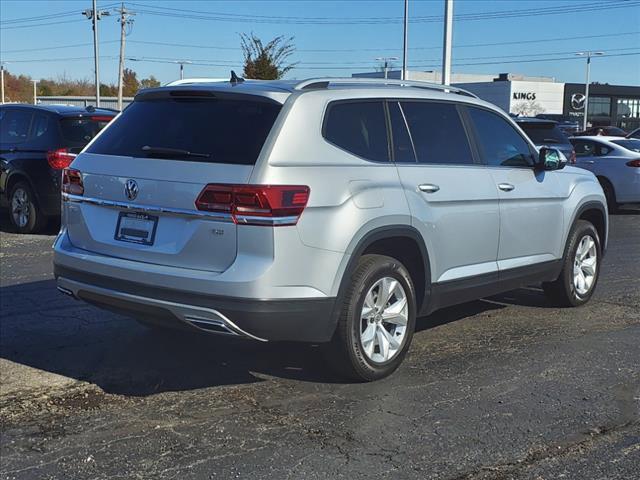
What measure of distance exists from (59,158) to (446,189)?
669 cm

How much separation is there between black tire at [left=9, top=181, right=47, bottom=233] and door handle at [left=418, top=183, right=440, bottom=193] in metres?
7.04

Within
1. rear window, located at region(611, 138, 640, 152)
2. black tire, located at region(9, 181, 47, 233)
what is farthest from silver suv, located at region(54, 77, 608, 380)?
rear window, located at region(611, 138, 640, 152)

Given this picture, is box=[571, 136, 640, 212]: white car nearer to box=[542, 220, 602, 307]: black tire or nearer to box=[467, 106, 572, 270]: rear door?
box=[542, 220, 602, 307]: black tire

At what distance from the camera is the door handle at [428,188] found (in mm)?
5051

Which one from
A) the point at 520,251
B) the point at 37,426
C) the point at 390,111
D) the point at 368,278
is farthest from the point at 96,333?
the point at 520,251

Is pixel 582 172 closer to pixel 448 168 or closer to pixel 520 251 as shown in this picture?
pixel 520 251

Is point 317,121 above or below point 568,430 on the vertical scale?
above

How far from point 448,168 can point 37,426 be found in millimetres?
3092

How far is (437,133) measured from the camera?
5.46 m

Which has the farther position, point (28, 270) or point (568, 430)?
point (28, 270)

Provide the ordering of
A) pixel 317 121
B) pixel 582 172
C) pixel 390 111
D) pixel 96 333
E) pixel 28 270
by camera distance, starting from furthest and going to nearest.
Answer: pixel 28 270, pixel 582 172, pixel 96 333, pixel 390 111, pixel 317 121

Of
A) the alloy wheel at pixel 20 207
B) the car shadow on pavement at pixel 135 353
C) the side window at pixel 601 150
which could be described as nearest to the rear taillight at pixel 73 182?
the car shadow on pavement at pixel 135 353

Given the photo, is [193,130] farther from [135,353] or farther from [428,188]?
[135,353]

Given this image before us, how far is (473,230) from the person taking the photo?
5492 millimetres
